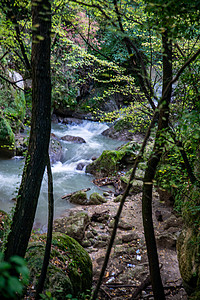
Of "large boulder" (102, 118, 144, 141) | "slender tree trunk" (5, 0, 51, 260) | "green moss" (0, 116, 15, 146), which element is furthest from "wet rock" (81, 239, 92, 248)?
"large boulder" (102, 118, 144, 141)

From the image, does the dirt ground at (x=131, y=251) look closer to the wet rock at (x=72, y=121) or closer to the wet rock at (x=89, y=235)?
the wet rock at (x=89, y=235)

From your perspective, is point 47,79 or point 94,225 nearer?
point 47,79

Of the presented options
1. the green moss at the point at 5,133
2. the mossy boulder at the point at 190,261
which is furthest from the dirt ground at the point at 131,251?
the green moss at the point at 5,133

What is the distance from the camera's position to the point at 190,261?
9.51ft

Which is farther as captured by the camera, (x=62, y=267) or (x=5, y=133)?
(x=5, y=133)

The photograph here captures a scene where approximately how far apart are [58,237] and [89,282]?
898mm

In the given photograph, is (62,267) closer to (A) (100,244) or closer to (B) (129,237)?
(A) (100,244)

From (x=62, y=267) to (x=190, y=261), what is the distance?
1.85m

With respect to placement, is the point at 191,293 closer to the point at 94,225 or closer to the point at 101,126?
the point at 94,225

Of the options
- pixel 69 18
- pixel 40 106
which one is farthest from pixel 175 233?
pixel 69 18

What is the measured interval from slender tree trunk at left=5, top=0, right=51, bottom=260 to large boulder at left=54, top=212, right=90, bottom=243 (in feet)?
10.1

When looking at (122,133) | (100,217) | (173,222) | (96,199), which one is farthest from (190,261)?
(122,133)

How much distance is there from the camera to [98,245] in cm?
544

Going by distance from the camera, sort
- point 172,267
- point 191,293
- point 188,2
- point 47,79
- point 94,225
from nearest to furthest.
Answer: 1. point 188,2
2. point 47,79
3. point 191,293
4. point 172,267
5. point 94,225
